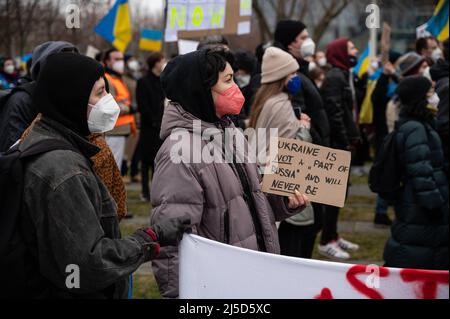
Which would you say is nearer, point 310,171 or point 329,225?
point 310,171

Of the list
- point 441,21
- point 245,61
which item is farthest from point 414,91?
point 441,21

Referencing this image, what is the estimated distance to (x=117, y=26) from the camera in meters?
11.4

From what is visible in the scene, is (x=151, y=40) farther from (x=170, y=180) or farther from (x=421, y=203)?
(x=170, y=180)

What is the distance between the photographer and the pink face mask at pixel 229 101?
3.41m

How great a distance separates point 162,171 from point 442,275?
4.62ft

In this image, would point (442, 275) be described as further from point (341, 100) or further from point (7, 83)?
point (7, 83)

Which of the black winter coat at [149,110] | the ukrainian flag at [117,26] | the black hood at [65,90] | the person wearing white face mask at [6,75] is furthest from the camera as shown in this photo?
the person wearing white face mask at [6,75]

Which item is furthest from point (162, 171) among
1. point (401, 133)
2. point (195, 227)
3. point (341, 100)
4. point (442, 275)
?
point (341, 100)

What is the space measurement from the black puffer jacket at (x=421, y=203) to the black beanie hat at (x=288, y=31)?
1.23 meters

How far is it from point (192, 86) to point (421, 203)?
2.72 metres

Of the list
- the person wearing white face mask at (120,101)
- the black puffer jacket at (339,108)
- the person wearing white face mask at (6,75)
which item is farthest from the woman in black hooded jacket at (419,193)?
the person wearing white face mask at (6,75)

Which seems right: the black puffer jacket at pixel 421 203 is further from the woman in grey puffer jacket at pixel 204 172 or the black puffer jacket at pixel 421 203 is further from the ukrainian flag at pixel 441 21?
the ukrainian flag at pixel 441 21

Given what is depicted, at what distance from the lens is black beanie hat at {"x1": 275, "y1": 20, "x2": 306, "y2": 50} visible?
6.20m

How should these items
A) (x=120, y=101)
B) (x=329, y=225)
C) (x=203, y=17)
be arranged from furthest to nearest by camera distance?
(x=120, y=101) < (x=203, y=17) < (x=329, y=225)
